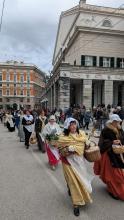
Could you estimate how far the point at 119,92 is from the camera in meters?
44.4

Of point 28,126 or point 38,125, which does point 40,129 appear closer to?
point 38,125

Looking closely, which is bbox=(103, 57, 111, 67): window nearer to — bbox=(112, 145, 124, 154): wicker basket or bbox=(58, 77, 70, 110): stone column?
bbox=(58, 77, 70, 110): stone column

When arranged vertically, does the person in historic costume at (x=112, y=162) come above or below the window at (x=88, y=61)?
below

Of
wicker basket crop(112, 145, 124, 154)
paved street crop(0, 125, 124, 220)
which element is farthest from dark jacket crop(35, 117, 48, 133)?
wicker basket crop(112, 145, 124, 154)

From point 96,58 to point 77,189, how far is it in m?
A: 42.3

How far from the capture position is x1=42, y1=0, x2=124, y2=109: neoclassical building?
3884cm

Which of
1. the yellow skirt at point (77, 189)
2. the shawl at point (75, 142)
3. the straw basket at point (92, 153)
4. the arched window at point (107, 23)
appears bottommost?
the yellow skirt at point (77, 189)

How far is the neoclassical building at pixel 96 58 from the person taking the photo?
38.8 metres

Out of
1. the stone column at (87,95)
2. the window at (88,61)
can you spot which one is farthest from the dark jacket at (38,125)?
the window at (88,61)

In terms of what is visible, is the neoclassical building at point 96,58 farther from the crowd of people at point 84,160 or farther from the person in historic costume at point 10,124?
the crowd of people at point 84,160

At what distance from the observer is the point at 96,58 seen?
4688 cm

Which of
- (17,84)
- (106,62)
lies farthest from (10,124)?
(17,84)

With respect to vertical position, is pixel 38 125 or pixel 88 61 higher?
pixel 88 61

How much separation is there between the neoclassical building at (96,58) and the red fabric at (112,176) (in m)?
31.2
